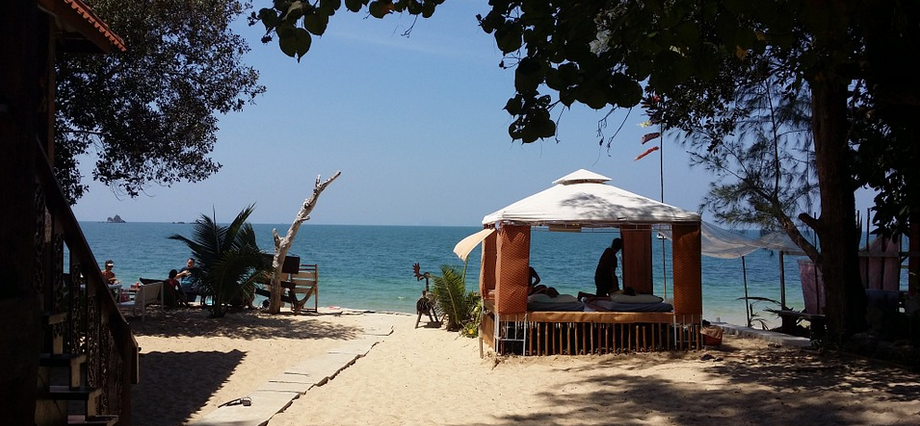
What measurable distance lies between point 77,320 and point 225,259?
994 centimetres

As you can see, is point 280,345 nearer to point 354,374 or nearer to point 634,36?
point 354,374

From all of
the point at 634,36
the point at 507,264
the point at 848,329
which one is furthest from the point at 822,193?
the point at 634,36

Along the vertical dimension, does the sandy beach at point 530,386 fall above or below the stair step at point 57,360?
below

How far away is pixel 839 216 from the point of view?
30.8 feet

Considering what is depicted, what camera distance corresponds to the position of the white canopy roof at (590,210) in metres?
9.11

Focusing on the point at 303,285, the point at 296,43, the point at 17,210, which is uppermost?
the point at 296,43

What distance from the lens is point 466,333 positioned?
12195 mm

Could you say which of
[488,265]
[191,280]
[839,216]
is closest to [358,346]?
[488,265]

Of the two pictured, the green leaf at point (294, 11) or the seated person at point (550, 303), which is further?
the seated person at point (550, 303)

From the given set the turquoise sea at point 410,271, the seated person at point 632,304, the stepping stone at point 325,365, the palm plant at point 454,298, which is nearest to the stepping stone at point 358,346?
the stepping stone at point 325,365

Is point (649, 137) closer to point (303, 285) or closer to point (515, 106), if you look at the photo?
point (303, 285)

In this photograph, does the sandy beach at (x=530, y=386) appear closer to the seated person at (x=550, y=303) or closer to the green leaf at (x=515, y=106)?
the seated person at (x=550, y=303)

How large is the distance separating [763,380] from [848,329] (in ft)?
9.26

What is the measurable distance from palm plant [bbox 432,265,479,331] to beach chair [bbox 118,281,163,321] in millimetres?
5097
